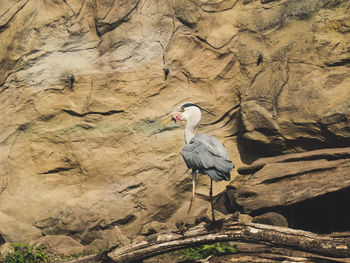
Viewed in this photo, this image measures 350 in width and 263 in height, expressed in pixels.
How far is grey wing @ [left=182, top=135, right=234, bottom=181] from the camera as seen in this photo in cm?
534

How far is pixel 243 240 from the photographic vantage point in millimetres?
5125

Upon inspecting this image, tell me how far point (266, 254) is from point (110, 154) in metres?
3.45

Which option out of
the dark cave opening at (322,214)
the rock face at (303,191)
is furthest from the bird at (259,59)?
the dark cave opening at (322,214)

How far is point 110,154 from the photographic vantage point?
25.5ft

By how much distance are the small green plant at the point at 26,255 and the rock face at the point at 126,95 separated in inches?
29.4

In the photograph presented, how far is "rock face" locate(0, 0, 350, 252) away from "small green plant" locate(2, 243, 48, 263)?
29.4 inches

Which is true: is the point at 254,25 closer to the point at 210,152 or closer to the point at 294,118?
the point at 294,118

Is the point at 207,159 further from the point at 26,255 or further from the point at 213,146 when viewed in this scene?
the point at 26,255

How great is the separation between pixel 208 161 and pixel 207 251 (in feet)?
4.65

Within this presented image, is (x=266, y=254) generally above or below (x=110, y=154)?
below

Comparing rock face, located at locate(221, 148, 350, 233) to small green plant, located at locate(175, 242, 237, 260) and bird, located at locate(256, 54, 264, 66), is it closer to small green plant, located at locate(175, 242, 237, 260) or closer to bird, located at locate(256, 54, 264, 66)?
small green plant, located at locate(175, 242, 237, 260)

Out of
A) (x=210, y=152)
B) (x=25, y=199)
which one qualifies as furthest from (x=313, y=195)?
(x=25, y=199)

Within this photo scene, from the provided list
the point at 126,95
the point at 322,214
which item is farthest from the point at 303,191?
the point at 126,95

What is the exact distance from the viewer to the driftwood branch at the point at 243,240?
15.9 ft
